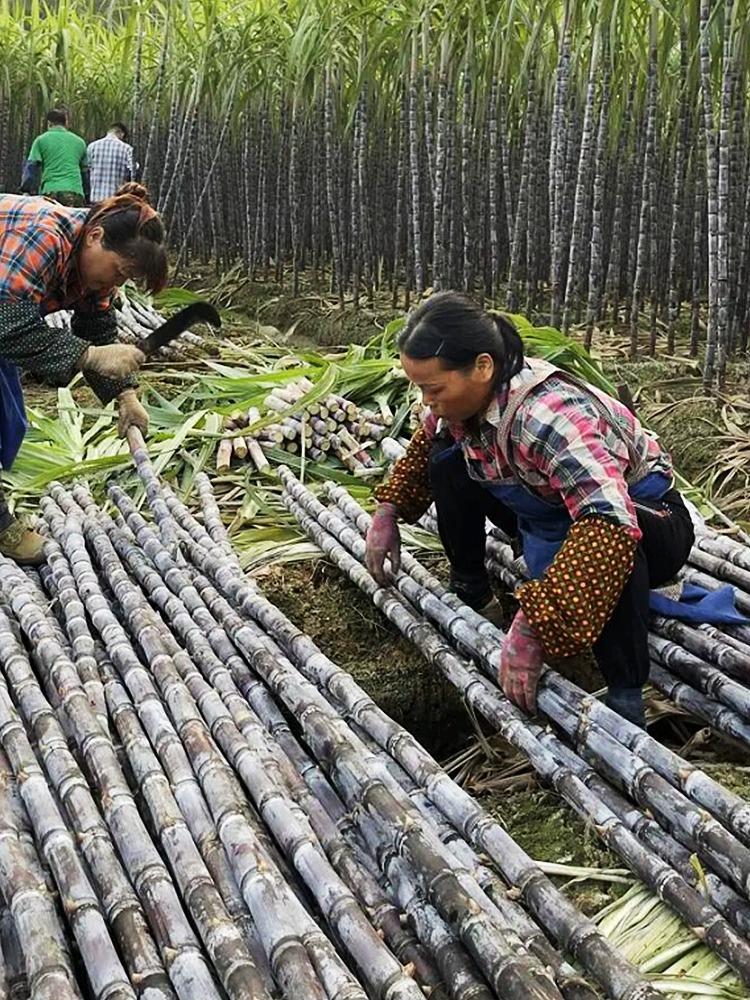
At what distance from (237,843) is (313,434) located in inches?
78.5

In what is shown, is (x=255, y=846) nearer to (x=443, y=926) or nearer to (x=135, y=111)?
(x=443, y=926)

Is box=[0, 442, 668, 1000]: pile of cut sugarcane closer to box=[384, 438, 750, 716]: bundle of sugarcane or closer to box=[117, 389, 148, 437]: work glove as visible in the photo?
box=[384, 438, 750, 716]: bundle of sugarcane

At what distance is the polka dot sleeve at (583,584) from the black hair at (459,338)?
311 mm

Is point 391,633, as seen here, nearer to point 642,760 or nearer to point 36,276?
point 642,760

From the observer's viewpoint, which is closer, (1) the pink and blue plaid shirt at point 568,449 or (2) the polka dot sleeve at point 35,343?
(1) the pink and blue plaid shirt at point 568,449

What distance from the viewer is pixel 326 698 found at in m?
1.87

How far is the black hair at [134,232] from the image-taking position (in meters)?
2.13

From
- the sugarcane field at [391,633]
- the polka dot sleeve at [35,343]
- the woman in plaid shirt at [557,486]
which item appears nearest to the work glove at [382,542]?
the sugarcane field at [391,633]

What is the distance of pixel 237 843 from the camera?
1.36m

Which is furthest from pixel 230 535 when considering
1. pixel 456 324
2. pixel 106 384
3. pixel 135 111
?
pixel 135 111

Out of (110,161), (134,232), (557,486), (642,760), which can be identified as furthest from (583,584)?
(110,161)

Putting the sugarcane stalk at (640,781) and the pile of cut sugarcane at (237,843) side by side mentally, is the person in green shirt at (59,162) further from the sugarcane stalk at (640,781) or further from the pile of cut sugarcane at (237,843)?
the sugarcane stalk at (640,781)

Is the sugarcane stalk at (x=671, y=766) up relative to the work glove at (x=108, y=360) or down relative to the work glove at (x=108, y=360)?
down

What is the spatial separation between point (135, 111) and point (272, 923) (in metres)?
8.05
